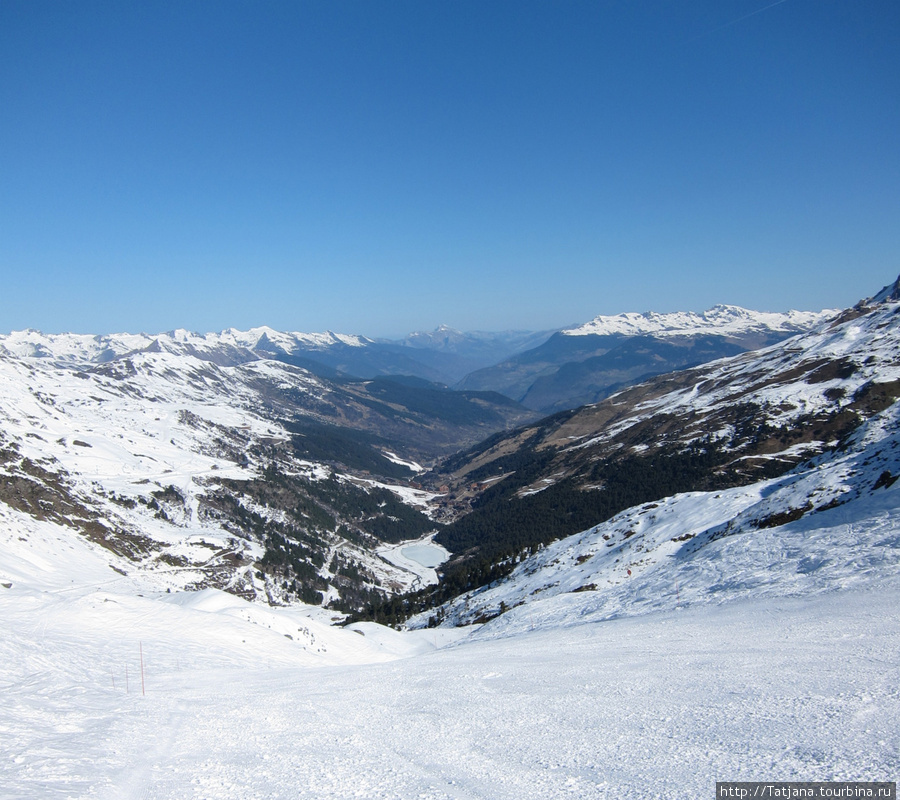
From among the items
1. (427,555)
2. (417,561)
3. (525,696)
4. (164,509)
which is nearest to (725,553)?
(525,696)

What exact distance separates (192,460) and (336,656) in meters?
173

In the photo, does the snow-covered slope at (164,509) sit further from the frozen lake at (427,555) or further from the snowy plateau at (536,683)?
the snowy plateau at (536,683)

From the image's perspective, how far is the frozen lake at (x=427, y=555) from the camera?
592ft

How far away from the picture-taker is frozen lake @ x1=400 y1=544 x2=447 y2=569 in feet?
592

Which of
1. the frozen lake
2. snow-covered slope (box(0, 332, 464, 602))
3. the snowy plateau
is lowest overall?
the frozen lake

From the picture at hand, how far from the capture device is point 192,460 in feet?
617

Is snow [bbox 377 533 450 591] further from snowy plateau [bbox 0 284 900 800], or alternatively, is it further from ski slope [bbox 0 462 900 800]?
ski slope [bbox 0 462 900 800]

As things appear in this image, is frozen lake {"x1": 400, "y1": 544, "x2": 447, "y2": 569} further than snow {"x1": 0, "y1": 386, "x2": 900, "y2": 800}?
Yes

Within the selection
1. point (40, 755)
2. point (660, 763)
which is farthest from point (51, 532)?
point (660, 763)

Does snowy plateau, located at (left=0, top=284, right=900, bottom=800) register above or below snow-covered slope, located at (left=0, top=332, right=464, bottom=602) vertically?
above

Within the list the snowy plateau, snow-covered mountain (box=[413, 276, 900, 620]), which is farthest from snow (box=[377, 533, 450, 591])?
the snowy plateau

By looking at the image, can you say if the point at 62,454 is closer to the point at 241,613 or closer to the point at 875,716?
the point at 241,613

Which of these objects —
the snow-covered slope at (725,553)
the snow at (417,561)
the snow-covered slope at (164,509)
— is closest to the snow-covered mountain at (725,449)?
the snow at (417,561)

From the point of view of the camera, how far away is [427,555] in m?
191
